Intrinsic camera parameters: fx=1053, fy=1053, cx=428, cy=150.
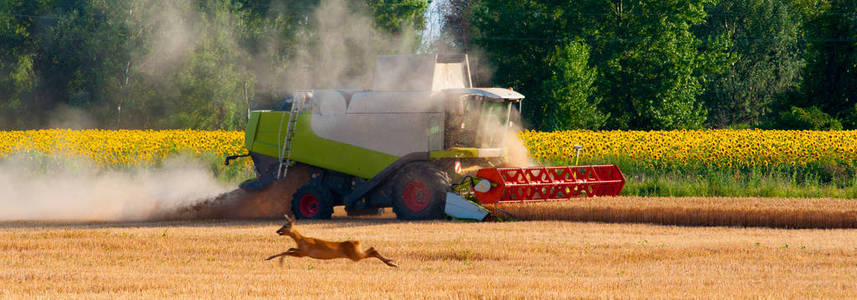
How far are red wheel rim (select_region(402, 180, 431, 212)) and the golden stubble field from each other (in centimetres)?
80

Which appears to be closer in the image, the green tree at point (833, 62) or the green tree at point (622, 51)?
the green tree at point (833, 62)

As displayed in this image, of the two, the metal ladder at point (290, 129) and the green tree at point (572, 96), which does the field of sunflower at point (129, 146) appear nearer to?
the metal ladder at point (290, 129)

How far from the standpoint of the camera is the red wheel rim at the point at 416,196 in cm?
1753

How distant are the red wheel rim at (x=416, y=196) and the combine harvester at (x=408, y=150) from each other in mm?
17

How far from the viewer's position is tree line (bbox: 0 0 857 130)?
38469 millimetres

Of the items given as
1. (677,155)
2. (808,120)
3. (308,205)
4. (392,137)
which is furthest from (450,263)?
(808,120)

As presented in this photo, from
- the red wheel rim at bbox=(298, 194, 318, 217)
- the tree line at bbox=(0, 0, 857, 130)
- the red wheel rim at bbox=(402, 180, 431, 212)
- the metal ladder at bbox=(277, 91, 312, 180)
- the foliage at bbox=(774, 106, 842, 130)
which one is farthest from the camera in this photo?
the tree line at bbox=(0, 0, 857, 130)

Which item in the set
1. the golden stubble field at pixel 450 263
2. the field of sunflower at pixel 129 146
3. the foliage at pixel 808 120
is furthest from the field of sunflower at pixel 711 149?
the field of sunflower at pixel 129 146

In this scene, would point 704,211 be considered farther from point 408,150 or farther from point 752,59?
point 752,59

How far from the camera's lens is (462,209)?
56.1 ft

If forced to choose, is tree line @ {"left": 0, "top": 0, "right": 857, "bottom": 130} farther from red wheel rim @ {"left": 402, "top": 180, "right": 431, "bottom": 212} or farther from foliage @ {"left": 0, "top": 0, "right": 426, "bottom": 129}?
red wheel rim @ {"left": 402, "top": 180, "right": 431, "bottom": 212}

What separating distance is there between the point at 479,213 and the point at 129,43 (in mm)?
38355

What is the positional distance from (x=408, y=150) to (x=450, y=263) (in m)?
6.10

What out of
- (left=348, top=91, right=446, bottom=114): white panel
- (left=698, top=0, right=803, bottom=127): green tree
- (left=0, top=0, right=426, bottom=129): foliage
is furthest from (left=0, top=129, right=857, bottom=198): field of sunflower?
(left=698, top=0, right=803, bottom=127): green tree
